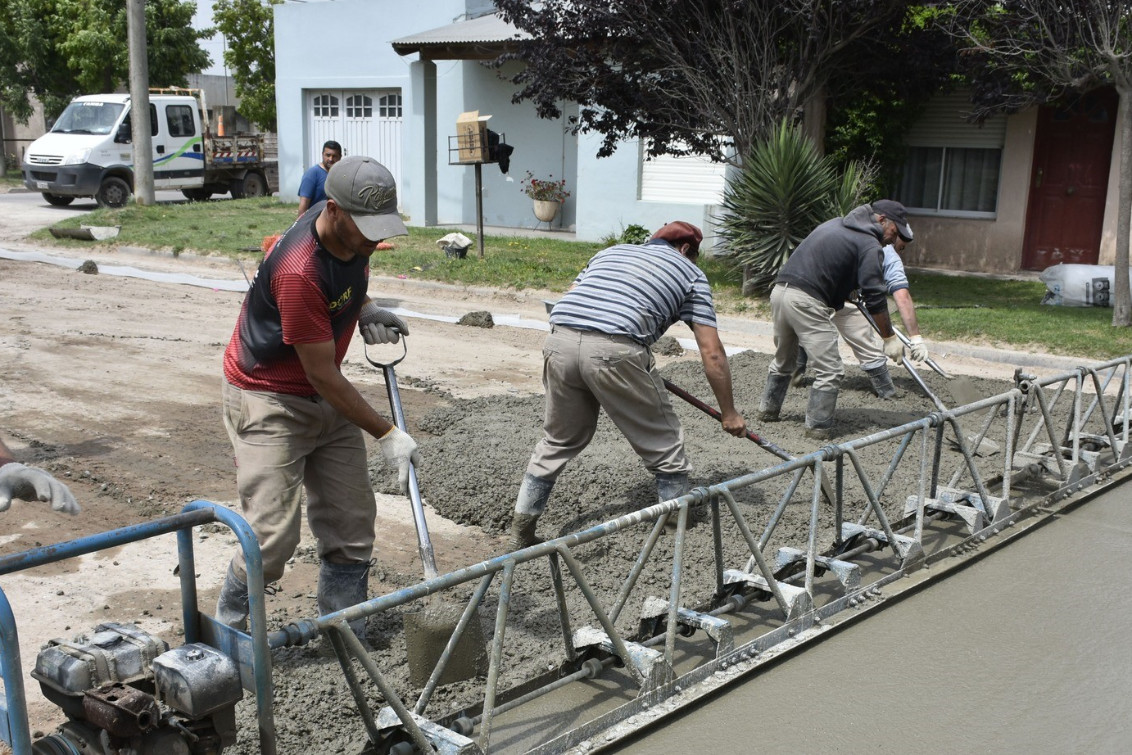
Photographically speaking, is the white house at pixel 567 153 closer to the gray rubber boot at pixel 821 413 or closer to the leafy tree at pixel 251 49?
the leafy tree at pixel 251 49

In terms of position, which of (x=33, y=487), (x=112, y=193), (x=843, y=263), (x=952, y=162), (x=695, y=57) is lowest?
(x=112, y=193)

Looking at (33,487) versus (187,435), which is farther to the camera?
(187,435)

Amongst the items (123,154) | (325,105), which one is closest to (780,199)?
(325,105)

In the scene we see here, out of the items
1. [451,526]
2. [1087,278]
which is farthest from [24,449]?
[1087,278]

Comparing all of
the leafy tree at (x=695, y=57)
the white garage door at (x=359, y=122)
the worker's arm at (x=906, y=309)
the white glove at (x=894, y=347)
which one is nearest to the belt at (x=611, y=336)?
the white glove at (x=894, y=347)

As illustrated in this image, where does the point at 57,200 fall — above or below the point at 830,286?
below

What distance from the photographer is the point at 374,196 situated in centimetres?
340

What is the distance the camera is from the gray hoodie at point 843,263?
6.72m

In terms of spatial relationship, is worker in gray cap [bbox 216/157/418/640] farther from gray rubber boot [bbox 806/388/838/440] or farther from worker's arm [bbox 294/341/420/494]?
gray rubber boot [bbox 806/388/838/440]

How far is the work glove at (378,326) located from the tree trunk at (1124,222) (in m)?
8.72

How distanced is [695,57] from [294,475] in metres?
9.29

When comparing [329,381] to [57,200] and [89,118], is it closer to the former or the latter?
[89,118]

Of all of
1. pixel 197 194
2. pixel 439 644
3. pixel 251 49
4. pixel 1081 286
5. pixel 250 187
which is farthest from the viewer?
pixel 251 49

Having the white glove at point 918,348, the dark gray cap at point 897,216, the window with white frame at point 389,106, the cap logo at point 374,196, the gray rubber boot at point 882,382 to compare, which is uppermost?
the window with white frame at point 389,106
